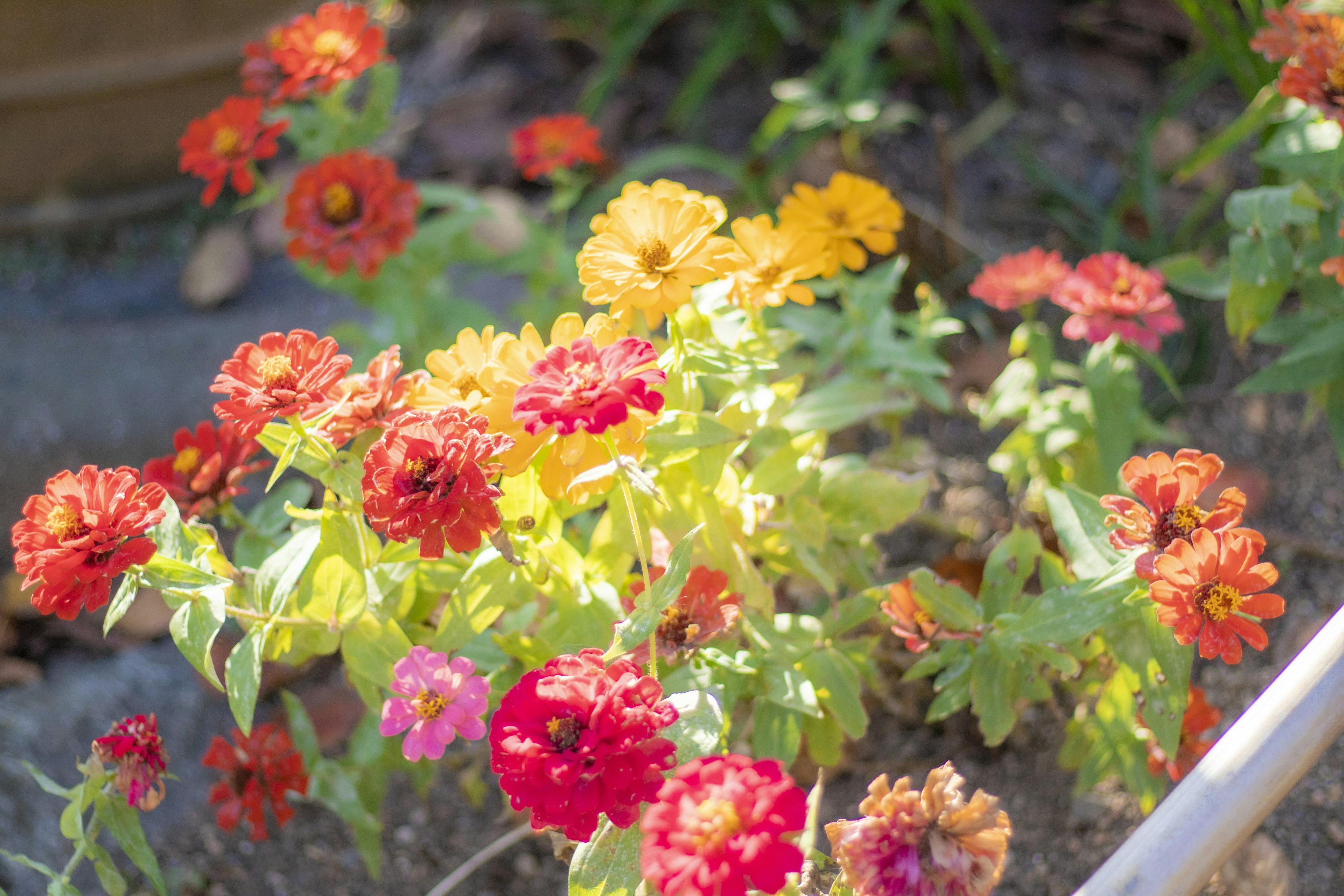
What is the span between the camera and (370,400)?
768 millimetres

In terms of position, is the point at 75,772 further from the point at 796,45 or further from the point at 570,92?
the point at 796,45

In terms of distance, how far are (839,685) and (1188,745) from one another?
32 centimetres

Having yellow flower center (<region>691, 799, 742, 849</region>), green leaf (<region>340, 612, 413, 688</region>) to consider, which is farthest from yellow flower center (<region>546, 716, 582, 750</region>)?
green leaf (<region>340, 612, 413, 688</region>)

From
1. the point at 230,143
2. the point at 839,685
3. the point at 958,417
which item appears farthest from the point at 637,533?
the point at 958,417

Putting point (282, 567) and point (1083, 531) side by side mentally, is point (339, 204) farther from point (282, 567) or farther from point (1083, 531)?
point (1083, 531)

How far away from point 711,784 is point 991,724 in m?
0.37

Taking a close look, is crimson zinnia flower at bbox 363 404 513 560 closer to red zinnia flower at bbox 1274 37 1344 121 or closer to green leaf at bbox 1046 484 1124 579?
green leaf at bbox 1046 484 1124 579

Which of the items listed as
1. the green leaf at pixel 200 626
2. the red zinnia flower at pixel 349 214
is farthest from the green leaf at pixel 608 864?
the red zinnia flower at pixel 349 214

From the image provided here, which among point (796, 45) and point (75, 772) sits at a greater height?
point (796, 45)

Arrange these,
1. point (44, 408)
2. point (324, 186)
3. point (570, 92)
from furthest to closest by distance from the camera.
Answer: point (570, 92) < point (44, 408) < point (324, 186)

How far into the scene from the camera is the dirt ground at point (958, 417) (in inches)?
43.7

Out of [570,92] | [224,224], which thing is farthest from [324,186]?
[570,92]

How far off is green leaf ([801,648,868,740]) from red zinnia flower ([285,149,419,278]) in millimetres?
641

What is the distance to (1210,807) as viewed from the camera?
→ 647 mm
